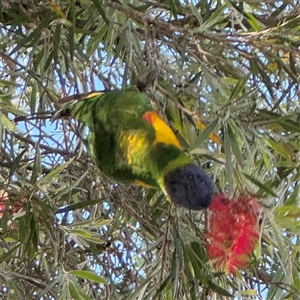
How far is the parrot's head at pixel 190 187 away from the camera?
2.60ft

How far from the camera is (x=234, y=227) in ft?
2.54

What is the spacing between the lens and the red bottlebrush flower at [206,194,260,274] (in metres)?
0.77

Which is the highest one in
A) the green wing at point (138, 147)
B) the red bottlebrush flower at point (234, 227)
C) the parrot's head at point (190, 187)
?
the green wing at point (138, 147)

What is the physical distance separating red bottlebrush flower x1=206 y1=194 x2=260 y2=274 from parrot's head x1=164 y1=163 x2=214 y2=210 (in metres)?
0.02

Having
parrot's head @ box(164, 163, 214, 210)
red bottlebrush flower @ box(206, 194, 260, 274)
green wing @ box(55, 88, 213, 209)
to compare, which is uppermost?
green wing @ box(55, 88, 213, 209)

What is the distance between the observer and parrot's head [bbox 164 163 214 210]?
0.79m

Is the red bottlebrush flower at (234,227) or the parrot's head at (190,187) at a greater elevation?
the parrot's head at (190,187)

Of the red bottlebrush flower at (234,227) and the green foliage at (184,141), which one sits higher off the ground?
the green foliage at (184,141)

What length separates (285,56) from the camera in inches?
40.5

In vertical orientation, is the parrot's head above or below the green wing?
below

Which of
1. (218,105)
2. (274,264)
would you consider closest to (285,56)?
(218,105)

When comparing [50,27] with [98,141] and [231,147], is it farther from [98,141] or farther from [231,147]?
[231,147]

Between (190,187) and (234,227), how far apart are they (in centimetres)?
8

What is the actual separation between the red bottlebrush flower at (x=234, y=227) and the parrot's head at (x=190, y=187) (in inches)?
0.6
